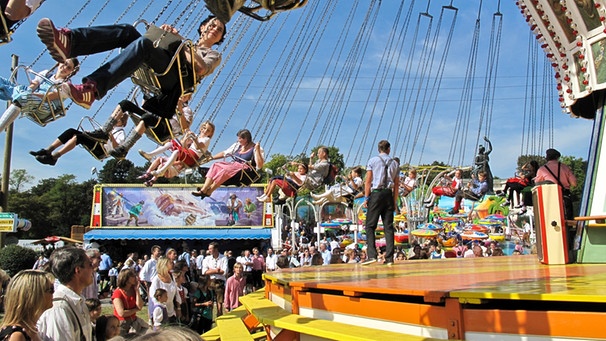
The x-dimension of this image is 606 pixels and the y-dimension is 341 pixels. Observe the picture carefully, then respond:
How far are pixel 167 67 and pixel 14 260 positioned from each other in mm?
14024

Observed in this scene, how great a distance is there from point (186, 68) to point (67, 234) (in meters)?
67.7

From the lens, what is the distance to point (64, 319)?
10.5 feet

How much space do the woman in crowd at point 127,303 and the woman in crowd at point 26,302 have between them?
2739 millimetres

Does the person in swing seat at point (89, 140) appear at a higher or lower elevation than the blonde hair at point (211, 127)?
lower

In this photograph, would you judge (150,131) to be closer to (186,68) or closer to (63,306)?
(186,68)

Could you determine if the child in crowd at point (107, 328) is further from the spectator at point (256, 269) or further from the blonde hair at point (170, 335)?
the spectator at point (256, 269)

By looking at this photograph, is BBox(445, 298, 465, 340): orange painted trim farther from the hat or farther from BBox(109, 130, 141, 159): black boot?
the hat

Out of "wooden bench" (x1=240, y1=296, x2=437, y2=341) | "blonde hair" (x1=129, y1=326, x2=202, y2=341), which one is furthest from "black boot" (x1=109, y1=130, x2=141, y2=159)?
"blonde hair" (x1=129, y1=326, x2=202, y2=341)

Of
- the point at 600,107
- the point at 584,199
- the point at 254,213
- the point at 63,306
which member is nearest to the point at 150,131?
the point at 63,306

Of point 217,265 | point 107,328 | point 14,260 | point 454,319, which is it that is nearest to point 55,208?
point 14,260

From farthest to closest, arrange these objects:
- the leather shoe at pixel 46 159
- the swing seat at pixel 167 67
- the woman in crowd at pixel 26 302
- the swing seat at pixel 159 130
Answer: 1. the swing seat at pixel 159 130
2. the leather shoe at pixel 46 159
3. the swing seat at pixel 167 67
4. the woman in crowd at pixel 26 302

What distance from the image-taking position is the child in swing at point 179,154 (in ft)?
24.0

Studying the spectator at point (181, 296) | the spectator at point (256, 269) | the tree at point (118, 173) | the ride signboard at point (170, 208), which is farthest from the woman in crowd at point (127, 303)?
the tree at point (118, 173)

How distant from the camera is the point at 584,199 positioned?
7801mm
